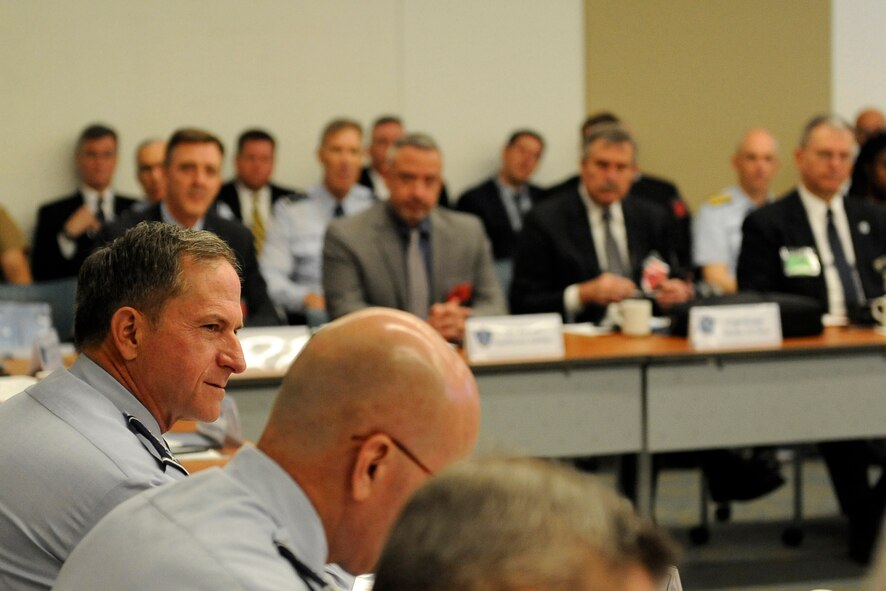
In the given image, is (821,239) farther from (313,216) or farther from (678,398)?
(313,216)

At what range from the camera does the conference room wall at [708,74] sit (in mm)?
8336

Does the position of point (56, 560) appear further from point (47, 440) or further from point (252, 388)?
point (252, 388)

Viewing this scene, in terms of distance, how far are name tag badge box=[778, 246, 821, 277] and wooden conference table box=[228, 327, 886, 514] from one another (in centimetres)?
84

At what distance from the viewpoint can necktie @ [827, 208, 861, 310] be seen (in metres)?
5.31

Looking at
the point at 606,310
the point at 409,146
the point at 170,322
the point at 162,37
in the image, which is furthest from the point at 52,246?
the point at 170,322

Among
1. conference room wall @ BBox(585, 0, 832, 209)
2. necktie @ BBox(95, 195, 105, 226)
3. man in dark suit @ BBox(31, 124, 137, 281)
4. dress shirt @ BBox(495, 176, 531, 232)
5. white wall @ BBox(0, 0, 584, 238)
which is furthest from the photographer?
conference room wall @ BBox(585, 0, 832, 209)

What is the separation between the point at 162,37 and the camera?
758 centimetres

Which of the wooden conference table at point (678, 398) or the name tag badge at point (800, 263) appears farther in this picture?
the name tag badge at point (800, 263)

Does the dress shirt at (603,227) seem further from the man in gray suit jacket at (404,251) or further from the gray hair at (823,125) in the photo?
the gray hair at (823,125)

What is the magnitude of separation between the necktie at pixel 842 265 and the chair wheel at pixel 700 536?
1135 millimetres

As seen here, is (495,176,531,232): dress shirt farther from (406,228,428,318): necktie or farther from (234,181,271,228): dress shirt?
(406,228,428,318): necktie

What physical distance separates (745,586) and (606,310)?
124 centimetres

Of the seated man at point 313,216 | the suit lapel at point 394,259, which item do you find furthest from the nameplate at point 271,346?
the seated man at point 313,216

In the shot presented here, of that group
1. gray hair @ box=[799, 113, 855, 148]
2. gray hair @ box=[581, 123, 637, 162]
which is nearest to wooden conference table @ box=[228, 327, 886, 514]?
gray hair @ box=[581, 123, 637, 162]
